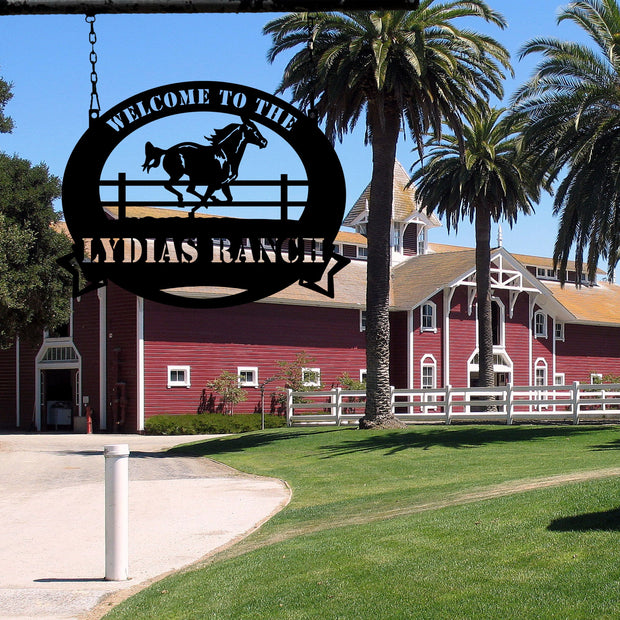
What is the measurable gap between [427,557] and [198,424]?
28536 millimetres

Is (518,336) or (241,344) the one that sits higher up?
(518,336)

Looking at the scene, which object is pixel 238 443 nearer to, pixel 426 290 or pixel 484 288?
pixel 484 288

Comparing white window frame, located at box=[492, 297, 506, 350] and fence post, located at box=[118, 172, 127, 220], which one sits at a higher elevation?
white window frame, located at box=[492, 297, 506, 350]

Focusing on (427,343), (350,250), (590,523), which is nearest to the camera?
(590,523)

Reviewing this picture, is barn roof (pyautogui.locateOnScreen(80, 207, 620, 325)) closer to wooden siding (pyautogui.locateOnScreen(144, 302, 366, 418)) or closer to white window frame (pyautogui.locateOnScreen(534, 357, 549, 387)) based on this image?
wooden siding (pyautogui.locateOnScreen(144, 302, 366, 418))

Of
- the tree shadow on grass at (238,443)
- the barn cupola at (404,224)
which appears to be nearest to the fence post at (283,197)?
the tree shadow on grass at (238,443)

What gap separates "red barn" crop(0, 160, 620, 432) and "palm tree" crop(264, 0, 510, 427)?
11.8 metres

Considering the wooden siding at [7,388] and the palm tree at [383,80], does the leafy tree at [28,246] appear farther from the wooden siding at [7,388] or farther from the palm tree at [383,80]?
the wooden siding at [7,388]

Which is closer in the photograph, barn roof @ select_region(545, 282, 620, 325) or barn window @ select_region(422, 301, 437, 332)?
barn window @ select_region(422, 301, 437, 332)

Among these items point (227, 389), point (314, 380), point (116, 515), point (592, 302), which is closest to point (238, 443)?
point (227, 389)

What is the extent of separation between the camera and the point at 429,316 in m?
47.3

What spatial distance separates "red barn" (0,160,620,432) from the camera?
3947 centimetres

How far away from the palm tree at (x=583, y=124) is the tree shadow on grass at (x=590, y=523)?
49.7ft

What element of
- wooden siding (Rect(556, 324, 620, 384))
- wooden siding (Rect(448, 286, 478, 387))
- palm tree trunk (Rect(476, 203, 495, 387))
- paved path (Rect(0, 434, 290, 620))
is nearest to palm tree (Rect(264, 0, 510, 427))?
paved path (Rect(0, 434, 290, 620))
